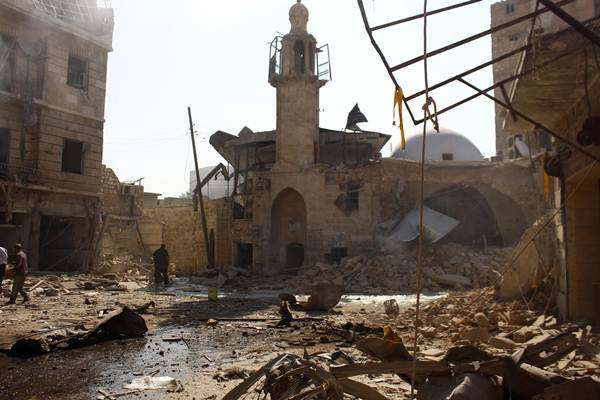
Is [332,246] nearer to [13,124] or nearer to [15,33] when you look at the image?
[13,124]

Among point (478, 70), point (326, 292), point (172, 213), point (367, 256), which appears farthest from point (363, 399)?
point (172, 213)

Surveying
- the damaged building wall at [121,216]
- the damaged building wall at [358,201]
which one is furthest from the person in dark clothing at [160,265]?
the damaged building wall at [121,216]

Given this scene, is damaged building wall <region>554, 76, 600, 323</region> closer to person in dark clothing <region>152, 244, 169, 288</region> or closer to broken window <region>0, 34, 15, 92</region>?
person in dark clothing <region>152, 244, 169, 288</region>

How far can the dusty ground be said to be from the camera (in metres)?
5.23

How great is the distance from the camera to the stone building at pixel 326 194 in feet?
75.2

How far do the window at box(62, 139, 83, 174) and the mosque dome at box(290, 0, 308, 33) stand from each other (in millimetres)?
12518

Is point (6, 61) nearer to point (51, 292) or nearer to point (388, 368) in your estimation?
point (51, 292)

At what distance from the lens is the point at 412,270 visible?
65.2 ft

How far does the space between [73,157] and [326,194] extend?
12.2m

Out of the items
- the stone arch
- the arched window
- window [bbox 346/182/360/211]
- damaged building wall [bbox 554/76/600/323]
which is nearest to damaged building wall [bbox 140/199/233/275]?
window [bbox 346/182/360/211]

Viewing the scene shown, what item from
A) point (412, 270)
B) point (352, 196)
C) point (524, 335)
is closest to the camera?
point (524, 335)

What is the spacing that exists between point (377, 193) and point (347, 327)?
14790 millimetres

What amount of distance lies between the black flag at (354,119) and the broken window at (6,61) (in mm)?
17486

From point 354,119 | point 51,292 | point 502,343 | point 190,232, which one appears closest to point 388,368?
point 502,343
